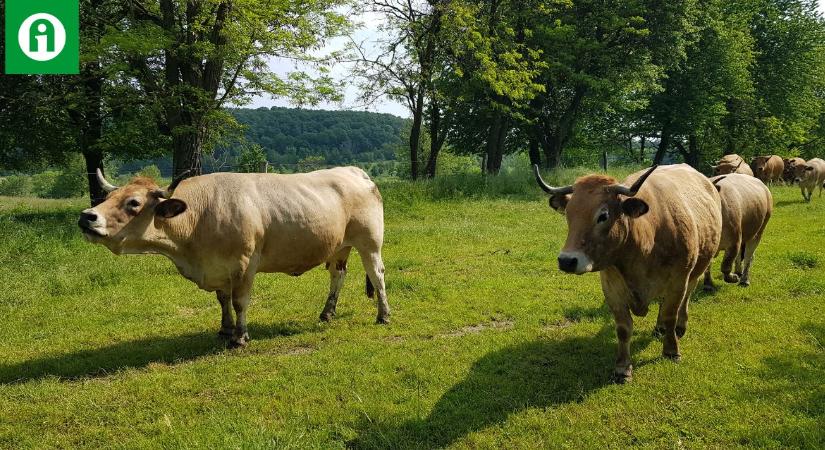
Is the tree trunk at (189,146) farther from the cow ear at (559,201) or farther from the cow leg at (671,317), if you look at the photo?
the cow leg at (671,317)

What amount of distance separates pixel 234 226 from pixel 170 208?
77 cm

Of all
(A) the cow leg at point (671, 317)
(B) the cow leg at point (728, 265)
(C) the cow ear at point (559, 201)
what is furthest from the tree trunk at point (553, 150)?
(C) the cow ear at point (559, 201)

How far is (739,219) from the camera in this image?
24.8 feet

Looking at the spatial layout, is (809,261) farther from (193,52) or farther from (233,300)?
(193,52)

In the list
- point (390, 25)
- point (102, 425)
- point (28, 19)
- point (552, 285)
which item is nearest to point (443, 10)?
point (390, 25)

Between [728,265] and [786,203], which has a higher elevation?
[728,265]

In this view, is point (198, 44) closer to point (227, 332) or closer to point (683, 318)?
point (227, 332)

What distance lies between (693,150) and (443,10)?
25925mm

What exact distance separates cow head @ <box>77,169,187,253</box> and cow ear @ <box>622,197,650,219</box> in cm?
481

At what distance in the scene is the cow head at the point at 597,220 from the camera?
449cm

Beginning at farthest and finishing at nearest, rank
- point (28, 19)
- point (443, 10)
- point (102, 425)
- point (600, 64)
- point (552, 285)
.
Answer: point (600, 64)
point (443, 10)
point (28, 19)
point (552, 285)
point (102, 425)

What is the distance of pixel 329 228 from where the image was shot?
687 centimetres

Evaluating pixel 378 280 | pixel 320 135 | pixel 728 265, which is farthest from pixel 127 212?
pixel 320 135

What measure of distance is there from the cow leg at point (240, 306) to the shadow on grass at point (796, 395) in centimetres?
543
